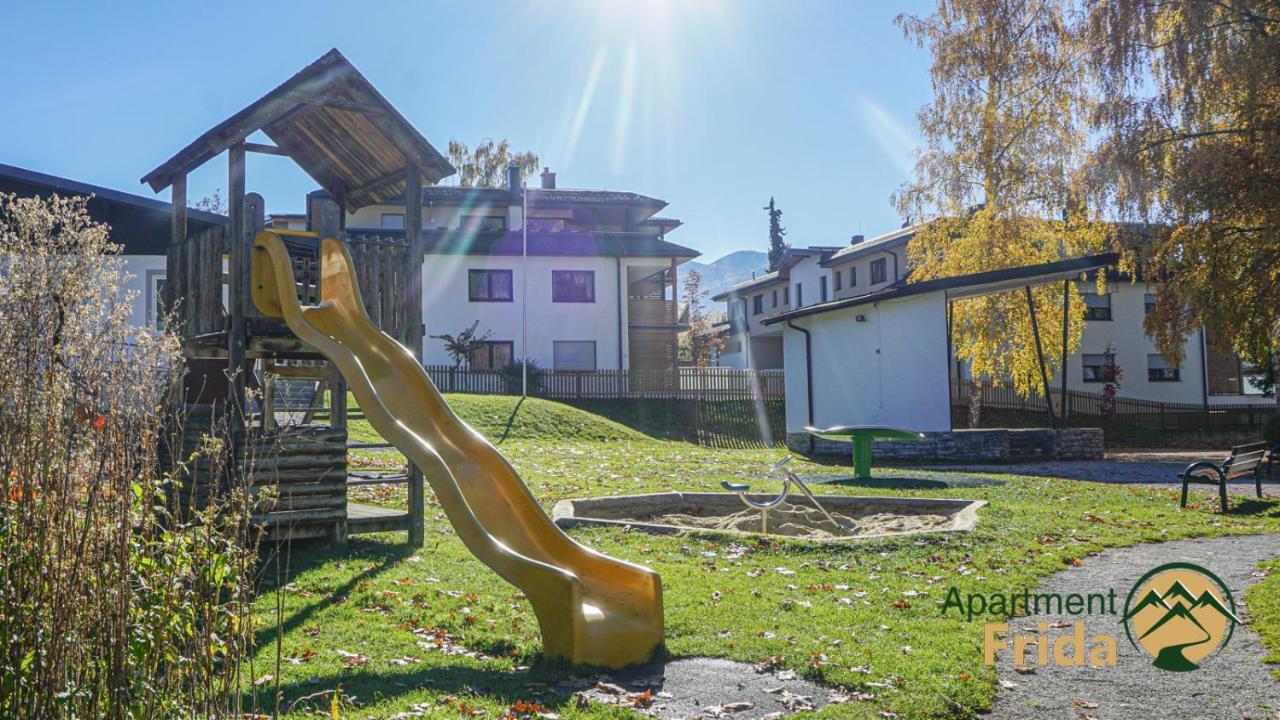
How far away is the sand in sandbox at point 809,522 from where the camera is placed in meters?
10.9

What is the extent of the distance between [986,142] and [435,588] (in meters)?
22.7

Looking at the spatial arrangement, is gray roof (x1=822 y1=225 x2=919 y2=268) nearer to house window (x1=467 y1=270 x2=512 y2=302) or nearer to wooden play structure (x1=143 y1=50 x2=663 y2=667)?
house window (x1=467 y1=270 x2=512 y2=302)

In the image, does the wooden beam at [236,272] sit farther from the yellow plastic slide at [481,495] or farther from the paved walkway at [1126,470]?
the paved walkway at [1126,470]

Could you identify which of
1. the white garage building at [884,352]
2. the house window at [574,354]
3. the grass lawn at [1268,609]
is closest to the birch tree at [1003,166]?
the white garage building at [884,352]

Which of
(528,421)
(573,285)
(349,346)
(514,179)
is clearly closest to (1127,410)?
(573,285)

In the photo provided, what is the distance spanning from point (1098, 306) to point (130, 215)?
34682 mm

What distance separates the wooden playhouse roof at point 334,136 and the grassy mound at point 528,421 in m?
11.0

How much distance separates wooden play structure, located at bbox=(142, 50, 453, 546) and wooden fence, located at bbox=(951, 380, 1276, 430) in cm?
2491

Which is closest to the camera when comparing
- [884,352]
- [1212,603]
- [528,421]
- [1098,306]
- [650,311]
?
[1212,603]

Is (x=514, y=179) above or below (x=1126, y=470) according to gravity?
above

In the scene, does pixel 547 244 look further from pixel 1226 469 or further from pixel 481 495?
pixel 481 495

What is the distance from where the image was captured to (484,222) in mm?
42594

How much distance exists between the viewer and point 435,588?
772 centimetres

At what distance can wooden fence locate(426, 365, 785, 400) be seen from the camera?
32938 mm
